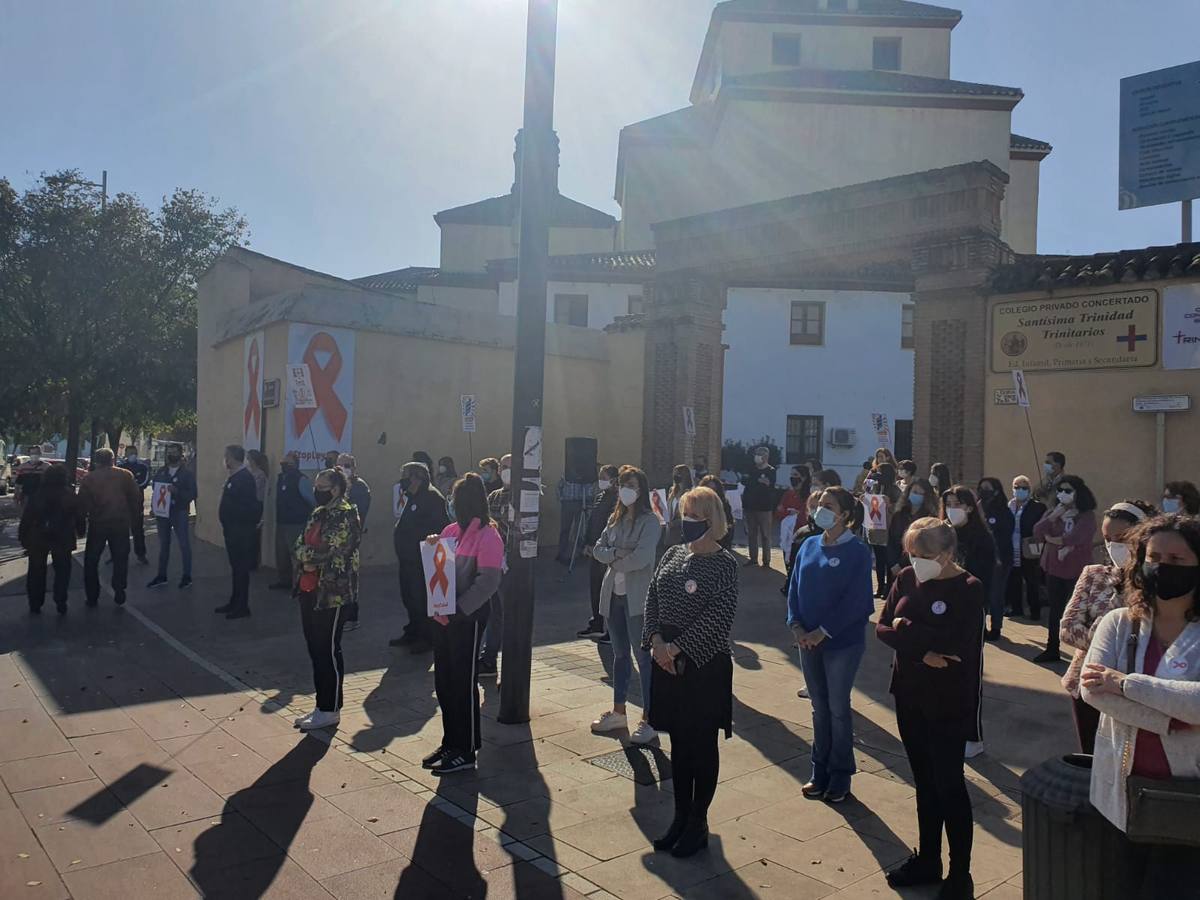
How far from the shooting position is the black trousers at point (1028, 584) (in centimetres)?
1113

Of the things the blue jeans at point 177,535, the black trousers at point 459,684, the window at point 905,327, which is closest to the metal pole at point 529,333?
the black trousers at point 459,684

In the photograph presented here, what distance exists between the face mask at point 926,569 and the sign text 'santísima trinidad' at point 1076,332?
11182 mm

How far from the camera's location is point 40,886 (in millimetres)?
4199

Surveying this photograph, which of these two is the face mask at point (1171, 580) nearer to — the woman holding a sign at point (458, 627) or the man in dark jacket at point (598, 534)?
the woman holding a sign at point (458, 627)

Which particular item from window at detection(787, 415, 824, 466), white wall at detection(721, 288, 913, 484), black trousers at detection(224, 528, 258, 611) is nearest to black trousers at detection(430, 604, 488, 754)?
black trousers at detection(224, 528, 258, 611)

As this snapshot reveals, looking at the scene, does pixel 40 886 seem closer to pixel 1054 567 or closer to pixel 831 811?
pixel 831 811

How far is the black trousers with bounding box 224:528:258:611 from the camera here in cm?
1053

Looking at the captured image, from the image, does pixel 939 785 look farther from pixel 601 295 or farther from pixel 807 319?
pixel 601 295

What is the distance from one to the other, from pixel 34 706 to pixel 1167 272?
47.2ft

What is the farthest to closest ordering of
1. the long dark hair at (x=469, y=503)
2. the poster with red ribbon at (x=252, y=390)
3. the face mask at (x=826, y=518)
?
the poster with red ribbon at (x=252, y=390)
the long dark hair at (x=469, y=503)
the face mask at (x=826, y=518)

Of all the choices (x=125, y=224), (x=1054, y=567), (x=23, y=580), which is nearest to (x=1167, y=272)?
(x=1054, y=567)

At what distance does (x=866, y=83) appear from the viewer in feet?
119

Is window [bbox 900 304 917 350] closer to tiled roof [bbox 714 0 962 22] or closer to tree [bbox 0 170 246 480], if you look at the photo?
tiled roof [bbox 714 0 962 22]

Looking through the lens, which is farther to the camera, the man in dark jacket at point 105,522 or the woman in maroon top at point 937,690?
the man in dark jacket at point 105,522
